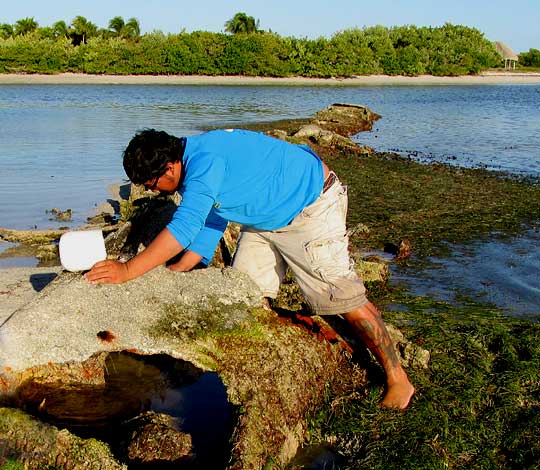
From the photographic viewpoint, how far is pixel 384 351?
4.30m

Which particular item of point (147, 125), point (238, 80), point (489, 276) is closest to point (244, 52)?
point (238, 80)

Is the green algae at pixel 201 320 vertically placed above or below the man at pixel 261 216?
below

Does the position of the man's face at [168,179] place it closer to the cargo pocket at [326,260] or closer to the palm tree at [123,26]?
the cargo pocket at [326,260]

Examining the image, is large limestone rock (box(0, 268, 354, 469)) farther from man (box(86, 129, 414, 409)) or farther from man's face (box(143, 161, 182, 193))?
man's face (box(143, 161, 182, 193))

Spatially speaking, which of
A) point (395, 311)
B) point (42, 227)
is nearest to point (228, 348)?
point (395, 311)

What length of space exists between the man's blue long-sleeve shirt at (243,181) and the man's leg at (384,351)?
0.81 m

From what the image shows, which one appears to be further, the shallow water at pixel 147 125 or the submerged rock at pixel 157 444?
the shallow water at pixel 147 125

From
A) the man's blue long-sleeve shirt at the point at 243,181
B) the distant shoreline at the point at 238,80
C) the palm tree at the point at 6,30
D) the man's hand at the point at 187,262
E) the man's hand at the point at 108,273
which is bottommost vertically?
the man's hand at the point at 187,262

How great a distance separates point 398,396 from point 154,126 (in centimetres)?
2119

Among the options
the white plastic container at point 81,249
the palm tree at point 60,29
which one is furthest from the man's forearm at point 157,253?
the palm tree at point 60,29

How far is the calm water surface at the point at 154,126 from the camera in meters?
13.1

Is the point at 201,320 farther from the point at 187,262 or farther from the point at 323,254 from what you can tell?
the point at 323,254

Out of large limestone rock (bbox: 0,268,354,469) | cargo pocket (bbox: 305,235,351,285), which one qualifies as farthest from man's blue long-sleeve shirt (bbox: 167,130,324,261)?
large limestone rock (bbox: 0,268,354,469)

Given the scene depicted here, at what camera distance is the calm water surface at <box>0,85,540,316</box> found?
13062 mm
